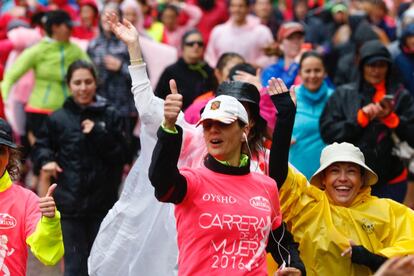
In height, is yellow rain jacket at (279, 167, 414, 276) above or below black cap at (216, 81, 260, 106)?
below

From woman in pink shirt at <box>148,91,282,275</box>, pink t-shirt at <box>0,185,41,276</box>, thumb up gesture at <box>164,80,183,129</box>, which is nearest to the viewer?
thumb up gesture at <box>164,80,183,129</box>

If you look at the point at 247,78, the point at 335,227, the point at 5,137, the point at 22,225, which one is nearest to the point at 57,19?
the point at 247,78

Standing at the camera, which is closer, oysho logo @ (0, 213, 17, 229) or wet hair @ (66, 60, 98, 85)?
oysho logo @ (0, 213, 17, 229)

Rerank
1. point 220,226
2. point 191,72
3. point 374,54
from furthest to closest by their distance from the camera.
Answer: point 191,72 → point 374,54 → point 220,226

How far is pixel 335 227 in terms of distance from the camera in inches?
277

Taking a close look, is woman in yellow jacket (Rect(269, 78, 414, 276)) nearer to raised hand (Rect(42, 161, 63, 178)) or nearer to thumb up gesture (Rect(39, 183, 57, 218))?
thumb up gesture (Rect(39, 183, 57, 218))

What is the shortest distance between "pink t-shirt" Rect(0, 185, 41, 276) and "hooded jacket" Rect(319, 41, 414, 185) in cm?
346

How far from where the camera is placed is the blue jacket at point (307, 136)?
9758mm

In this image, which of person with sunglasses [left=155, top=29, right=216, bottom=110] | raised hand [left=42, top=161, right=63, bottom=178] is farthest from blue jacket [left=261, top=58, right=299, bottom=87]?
raised hand [left=42, top=161, right=63, bottom=178]

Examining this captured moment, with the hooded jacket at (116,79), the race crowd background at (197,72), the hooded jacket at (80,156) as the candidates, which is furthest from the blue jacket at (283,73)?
the hooded jacket at (80,156)

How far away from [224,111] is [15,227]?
4.38 ft

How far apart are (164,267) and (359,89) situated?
2964mm

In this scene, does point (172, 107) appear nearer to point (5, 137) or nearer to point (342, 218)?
point (5, 137)

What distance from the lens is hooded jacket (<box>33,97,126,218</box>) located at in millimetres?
9055
